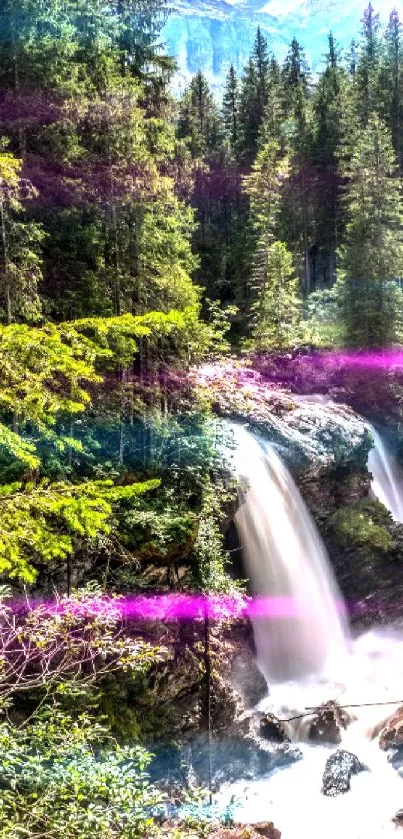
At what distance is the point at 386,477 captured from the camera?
26141 mm

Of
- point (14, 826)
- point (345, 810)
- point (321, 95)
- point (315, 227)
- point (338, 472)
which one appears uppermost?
point (321, 95)

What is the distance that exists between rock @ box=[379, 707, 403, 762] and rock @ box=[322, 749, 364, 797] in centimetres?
89

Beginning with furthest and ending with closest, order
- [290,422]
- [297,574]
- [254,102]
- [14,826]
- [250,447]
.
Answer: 1. [254,102]
2. [290,422]
3. [250,447]
4. [297,574]
5. [14,826]

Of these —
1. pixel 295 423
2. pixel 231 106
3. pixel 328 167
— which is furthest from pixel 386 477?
pixel 231 106

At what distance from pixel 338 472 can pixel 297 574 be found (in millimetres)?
5066

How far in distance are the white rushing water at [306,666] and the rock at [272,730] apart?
0.52 m

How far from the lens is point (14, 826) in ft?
15.0

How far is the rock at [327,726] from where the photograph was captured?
15.4 m

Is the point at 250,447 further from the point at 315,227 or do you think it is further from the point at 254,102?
the point at 254,102

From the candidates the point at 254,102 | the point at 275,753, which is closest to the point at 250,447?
the point at 275,753

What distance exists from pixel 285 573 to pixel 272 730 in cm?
448

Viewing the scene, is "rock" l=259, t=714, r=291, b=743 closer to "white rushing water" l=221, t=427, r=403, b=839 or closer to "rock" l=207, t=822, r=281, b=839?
"white rushing water" l=221, t=427, r=403, b=839

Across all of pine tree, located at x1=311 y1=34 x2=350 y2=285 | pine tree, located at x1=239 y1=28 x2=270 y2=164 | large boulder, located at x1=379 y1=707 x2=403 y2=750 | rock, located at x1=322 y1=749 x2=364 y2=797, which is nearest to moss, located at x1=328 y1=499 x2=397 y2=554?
large boulder, located at x1=379 y1=707 x2=403 y2=750

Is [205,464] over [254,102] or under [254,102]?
under
